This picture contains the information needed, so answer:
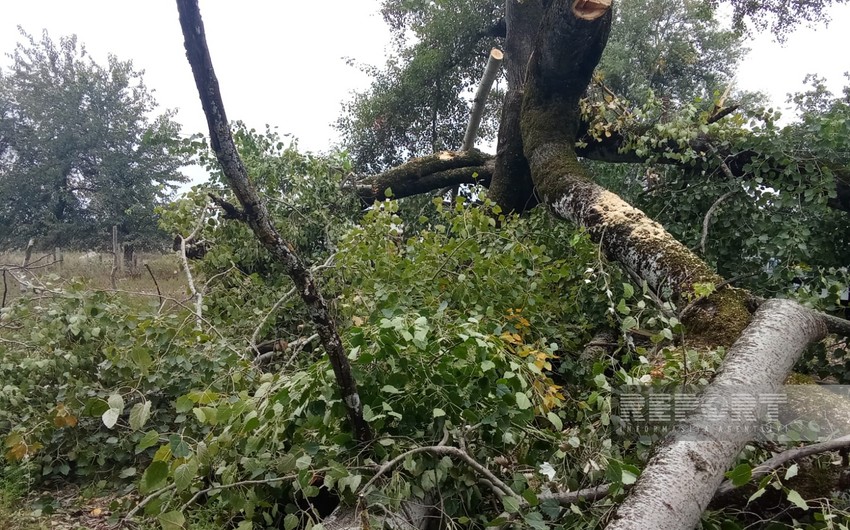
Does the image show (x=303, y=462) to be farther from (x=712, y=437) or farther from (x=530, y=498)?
(x=712, y=437)

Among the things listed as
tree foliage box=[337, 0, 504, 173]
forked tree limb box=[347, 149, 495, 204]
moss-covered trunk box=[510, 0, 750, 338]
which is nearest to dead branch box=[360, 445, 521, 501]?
moss-covered trunk box=[510, 0, 750, 338]

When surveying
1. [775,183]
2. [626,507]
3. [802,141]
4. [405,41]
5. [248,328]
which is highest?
[405,41]

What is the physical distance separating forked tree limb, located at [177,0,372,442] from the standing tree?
655 inches

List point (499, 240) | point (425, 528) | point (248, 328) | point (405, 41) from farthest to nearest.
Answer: point (405, 41)
point (248, 328)
point (499, 240)
point (425, 528)

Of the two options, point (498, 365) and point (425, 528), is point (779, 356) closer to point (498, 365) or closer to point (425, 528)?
point (498, 365)

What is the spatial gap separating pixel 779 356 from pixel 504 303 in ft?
4.22

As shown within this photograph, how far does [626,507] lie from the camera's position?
4.87 feet

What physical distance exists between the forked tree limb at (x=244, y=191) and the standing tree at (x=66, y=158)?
54.6ft

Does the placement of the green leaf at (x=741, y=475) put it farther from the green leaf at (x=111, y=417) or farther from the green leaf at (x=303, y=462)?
the green leaf at (x=111, y=417)

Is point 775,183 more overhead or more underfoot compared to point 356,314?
more overhead

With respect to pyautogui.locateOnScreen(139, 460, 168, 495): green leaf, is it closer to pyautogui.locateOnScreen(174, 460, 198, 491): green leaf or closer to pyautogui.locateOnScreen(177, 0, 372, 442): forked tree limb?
pyautogui.locateOnScreen(174, 460, 198, 491): green leaf

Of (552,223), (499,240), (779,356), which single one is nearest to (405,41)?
(552,223)

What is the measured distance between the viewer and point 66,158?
16.5 m

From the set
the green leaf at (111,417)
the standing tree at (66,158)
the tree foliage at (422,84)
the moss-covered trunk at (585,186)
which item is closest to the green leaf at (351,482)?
the green leaf at (111,417)
